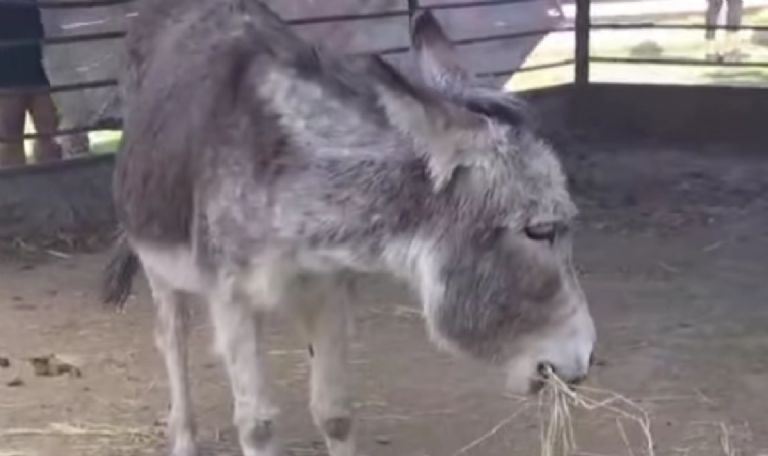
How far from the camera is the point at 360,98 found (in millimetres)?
3658

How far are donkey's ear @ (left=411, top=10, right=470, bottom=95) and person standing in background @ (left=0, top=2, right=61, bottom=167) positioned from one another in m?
4.09

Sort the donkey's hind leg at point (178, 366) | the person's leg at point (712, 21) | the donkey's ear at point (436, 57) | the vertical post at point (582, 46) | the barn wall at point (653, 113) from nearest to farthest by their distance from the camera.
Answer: the donkey's ear at point (436, 57) → the donkey's hind leg at point (178, 366) → the barn wall at point (653, 113) → the vertical post at point (582, 46) → the person's leg at point (712, 21)

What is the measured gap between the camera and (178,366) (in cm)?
453

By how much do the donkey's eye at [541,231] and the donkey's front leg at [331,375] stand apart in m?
0.72

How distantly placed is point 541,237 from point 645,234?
4197 millimetres

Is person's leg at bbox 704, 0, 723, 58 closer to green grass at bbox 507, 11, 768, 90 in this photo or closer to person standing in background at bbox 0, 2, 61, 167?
green grass at bbox 507, 11, 768, 90

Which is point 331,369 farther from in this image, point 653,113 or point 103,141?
point 653,113

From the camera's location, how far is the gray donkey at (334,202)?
3469 mm

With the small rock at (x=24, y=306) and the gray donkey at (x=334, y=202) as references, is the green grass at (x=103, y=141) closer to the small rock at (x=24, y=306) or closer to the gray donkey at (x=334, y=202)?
the small rock at (x=24, y=306)

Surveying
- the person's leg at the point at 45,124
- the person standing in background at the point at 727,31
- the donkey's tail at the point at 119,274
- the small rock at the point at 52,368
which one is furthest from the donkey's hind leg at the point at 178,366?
the person standing in background at the point at 727,31

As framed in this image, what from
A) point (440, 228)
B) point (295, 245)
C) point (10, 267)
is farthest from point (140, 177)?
point (10, 267)

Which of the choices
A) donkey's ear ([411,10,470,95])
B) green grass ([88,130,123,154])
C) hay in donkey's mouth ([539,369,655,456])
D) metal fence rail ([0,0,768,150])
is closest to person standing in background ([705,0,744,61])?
metal fence rail ([0,0,768,150])

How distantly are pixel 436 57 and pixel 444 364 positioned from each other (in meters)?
1.90

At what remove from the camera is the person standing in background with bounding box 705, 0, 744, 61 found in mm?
11242
